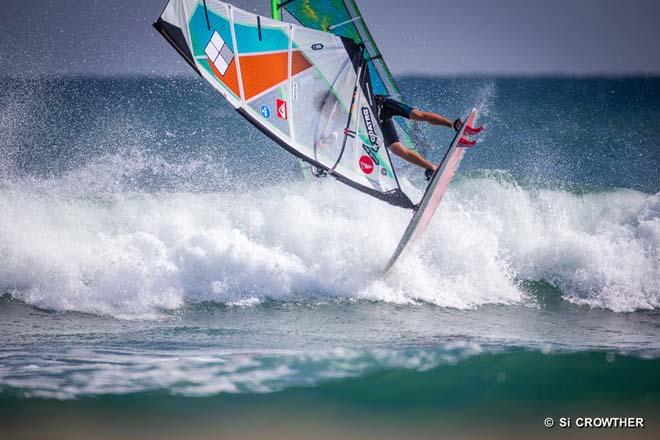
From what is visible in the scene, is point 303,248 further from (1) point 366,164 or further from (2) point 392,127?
(2) point 392,127

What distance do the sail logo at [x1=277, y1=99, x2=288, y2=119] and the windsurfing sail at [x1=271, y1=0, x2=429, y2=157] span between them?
0.87m

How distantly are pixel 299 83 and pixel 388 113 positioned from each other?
0.85m

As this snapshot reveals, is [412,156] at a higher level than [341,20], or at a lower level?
lower

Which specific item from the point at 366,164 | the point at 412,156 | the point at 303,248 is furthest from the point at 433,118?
the point at 303,248

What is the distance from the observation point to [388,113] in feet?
18.4

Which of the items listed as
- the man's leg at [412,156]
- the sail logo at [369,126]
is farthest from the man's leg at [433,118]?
the sail logo at [369,126]

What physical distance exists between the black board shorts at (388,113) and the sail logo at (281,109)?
87 centimetres

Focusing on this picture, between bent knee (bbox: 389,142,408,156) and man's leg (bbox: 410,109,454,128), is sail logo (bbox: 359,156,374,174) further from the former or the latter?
man's leg (bbox: 410,109,454,128)

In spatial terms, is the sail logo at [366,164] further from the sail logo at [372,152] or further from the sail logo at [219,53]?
the sail logo at [219,53]

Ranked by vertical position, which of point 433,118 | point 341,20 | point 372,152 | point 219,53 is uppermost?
point 341,20

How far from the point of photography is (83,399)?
3471 millimetres

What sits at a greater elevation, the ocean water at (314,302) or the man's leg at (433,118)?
the man's leg at (433,118)

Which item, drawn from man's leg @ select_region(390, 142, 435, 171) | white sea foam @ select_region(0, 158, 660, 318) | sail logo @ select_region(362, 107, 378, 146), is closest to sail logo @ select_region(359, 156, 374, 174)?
sail logo @ select_region(362, 107, 378, 146)

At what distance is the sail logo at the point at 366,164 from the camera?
5734 mm
